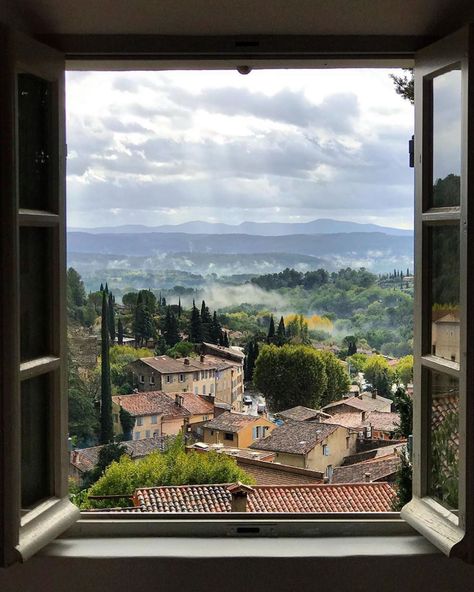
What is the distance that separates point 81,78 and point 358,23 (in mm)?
901

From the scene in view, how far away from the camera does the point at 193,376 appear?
243cm

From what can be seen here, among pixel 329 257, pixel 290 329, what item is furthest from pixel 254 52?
pixel 290 329

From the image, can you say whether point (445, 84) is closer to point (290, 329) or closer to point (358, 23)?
point (358, 23)

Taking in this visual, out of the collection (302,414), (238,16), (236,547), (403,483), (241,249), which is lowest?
(236,547)

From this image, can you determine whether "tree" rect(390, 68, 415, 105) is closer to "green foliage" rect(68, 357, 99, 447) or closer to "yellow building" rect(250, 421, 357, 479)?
"yellow building" rect(250, 421, 357, 479)

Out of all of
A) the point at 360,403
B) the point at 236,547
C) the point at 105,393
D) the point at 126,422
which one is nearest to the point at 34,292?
the point at 105,393

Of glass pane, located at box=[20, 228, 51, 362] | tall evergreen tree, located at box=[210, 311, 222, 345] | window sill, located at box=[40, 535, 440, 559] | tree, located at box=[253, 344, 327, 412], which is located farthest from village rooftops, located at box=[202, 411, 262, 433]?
glass pane, located at box=[20, 228, 51, 362]

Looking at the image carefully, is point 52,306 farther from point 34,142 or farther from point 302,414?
point 302,414

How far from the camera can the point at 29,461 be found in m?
2.18

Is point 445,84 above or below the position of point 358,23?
below

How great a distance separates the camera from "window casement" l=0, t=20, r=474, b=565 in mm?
1938

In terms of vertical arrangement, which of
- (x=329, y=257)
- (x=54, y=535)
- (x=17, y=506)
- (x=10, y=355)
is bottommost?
(x=54, y=535)

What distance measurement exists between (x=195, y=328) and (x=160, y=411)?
0.95ft

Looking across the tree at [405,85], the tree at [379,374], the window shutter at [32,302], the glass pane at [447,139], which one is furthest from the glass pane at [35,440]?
the tree at [405,85]
